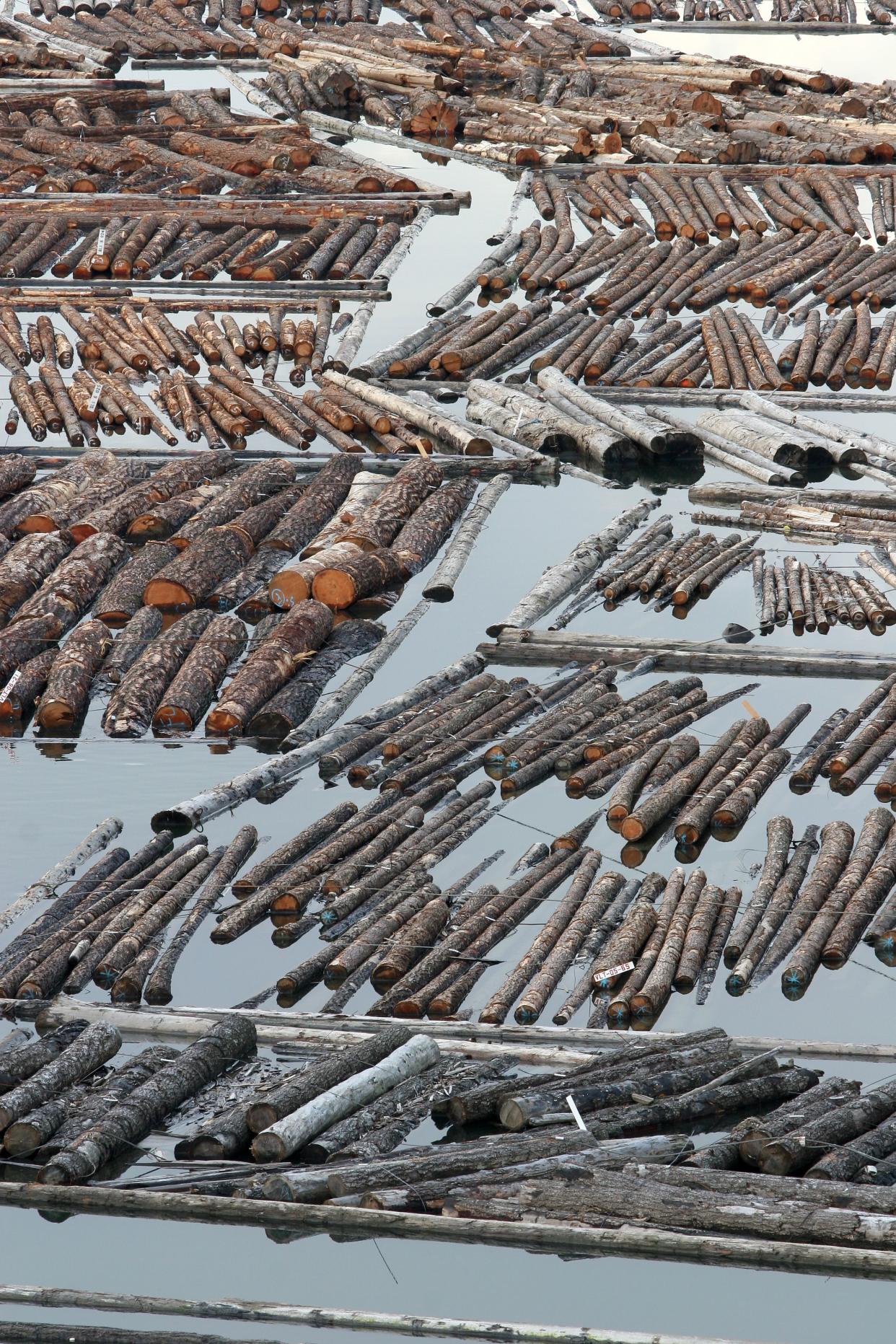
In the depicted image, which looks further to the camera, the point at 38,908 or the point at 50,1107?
the point at 38,908

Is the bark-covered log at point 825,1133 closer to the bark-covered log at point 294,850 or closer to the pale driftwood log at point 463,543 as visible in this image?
the bark-covered log at point 294,850

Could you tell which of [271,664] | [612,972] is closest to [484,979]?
[612,972]

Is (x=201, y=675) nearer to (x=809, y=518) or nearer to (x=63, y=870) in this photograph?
(x=63, y=870)

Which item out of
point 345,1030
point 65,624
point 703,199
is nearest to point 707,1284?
point 345,1030

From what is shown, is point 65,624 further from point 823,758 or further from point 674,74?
point 674,74

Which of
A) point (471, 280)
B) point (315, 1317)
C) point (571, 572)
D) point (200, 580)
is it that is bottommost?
point (315, 1317)

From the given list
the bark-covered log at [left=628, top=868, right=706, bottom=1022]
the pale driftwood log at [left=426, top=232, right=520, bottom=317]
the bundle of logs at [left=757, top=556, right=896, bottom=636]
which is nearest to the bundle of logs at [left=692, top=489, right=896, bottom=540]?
A: the bundle of logs at [left=757, top=556, right=896, bottom=636]
